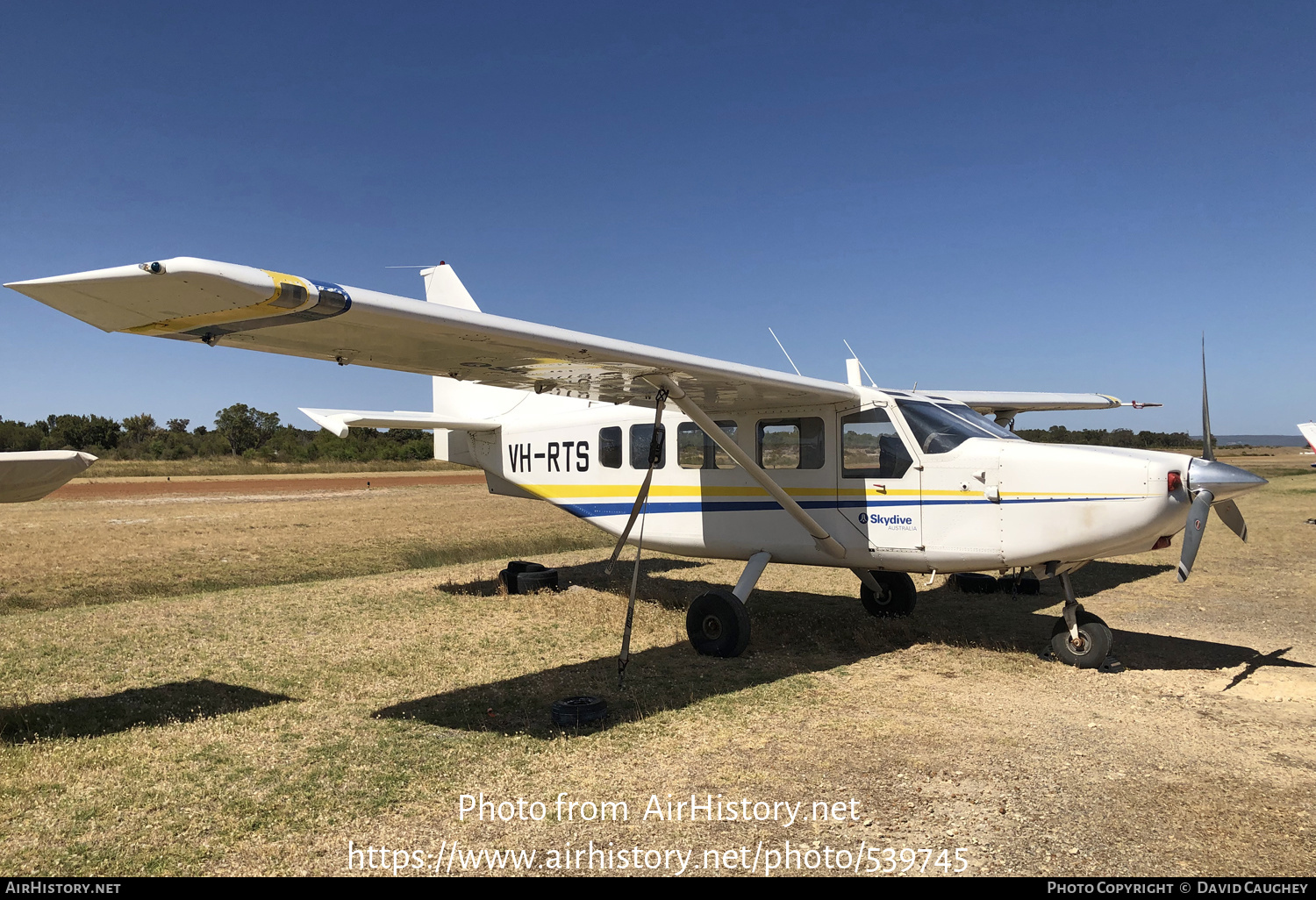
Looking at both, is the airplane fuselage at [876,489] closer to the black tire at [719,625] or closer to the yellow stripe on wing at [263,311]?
the black tire at [719,625]

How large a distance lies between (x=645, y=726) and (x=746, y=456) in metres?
3.12

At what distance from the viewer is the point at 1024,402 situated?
13469 mm

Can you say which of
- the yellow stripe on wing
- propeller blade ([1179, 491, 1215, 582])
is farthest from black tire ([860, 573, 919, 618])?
the yellow stripe on wing

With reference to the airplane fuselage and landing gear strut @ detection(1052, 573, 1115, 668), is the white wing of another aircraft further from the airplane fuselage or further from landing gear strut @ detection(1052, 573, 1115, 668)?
landing gear strut @ detection(1052, 573, 1115, 668)

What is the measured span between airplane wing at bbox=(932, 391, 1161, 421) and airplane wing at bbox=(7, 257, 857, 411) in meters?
5.67

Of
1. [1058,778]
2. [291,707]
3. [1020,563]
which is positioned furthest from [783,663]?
[291,707]

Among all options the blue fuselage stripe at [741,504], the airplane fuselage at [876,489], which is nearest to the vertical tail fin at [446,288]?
the airplane fuselage at [876,489]

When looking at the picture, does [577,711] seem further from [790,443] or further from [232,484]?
[232,484]

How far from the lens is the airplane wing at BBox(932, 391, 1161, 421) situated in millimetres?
13059

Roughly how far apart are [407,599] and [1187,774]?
31.5 feet

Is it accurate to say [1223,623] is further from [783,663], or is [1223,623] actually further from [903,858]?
[903,858]

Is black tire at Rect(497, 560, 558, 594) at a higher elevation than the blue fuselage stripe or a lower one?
lower

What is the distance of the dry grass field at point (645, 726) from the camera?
4.18 metres

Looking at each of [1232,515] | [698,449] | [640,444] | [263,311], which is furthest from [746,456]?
[263,311]
